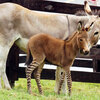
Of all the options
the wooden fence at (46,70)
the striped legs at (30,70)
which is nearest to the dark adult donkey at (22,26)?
the striped legs at (30,70)

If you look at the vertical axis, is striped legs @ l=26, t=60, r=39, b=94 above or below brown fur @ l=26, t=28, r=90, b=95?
below

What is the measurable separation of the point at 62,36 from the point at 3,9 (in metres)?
1.23

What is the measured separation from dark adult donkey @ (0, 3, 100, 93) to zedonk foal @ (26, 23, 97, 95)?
0.58 meters

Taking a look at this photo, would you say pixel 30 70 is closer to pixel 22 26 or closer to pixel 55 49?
pixel 55 49

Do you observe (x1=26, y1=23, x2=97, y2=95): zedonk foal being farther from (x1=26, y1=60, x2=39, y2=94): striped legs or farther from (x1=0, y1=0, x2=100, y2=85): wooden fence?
(x1=0, y1=0, x2=100, y2=85): wooden fence

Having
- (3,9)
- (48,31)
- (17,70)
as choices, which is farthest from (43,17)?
(17,70)

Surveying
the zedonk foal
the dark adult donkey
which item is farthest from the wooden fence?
the zedonk foal

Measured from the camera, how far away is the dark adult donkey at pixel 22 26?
731cm

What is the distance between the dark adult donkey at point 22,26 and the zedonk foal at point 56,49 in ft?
1.91

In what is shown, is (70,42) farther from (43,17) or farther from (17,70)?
(17,70)

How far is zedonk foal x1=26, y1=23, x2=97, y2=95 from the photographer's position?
6.70 metres

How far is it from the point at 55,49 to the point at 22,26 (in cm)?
94

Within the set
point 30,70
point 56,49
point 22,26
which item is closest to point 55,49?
point 56,49

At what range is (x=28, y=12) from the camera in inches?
296
